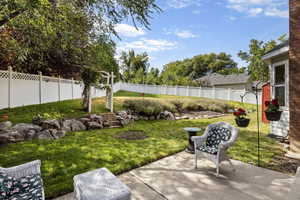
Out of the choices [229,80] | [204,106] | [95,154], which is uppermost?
[229,80]

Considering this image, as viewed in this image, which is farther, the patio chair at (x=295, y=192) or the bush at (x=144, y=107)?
the bush at (x=144, y=107)

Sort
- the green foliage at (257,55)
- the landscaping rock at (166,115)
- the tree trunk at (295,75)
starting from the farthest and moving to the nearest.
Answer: the green foliage at (257,55) → the landscaping rock at (166,115) → the tree trunk at (295,75)

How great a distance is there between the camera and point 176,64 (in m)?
48.3

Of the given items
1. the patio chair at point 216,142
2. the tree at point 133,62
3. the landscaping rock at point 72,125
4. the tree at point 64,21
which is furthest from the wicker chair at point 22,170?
the tree at point 133,62

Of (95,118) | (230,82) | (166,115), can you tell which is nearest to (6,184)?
(95,118)

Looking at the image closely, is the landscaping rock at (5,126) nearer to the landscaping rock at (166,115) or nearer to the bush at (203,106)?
the landscaping rock at (166,115)

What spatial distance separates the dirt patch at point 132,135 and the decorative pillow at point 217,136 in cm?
252

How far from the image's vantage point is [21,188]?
1.89 meters

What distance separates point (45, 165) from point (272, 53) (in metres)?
7.43

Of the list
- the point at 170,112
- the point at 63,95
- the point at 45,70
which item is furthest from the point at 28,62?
the point at 170,112

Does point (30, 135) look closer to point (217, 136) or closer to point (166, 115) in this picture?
point (217, 136)

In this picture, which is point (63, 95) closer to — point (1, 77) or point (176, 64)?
point (1, 77)

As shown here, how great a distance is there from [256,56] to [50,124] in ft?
65.9

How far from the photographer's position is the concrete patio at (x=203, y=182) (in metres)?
2.49
